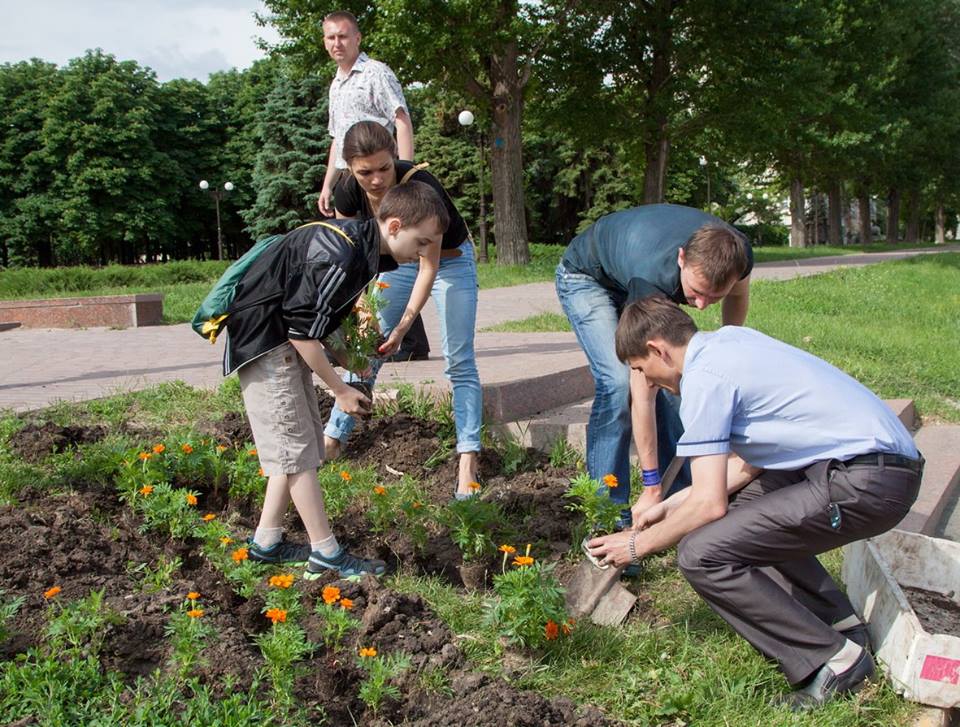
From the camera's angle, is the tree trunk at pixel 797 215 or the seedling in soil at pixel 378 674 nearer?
the seedling in soil at pixel 378 674

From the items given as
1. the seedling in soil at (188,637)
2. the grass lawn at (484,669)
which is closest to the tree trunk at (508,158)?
the grass lawn at (484,669)

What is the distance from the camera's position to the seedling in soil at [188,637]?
2.37 m

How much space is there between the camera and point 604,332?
3697 millimetres

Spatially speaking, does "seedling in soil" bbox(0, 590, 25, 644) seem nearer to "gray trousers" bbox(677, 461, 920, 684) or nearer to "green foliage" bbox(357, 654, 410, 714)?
"green foliage" bbox(357, 654, 410, 714)

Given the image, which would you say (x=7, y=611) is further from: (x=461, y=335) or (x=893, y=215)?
(x=893, y=215)

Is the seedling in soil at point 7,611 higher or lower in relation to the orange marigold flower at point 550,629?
higher

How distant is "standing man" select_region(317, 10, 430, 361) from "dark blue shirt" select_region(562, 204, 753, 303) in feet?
4.33

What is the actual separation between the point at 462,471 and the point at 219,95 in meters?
48.6

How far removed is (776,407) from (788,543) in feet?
1.34

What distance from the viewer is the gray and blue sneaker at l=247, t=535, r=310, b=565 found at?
3236 millimetres

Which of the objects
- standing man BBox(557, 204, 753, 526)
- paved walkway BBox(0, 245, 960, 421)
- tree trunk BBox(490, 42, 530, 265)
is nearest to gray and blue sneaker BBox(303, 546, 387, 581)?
standing man BBox(557, 204, 753, 526)

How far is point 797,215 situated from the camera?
35750 mm

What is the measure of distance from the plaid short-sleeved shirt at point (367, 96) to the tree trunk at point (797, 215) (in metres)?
32.7

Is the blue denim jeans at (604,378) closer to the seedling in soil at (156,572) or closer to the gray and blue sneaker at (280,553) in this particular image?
the gray and blue sneaker at (280,553)
